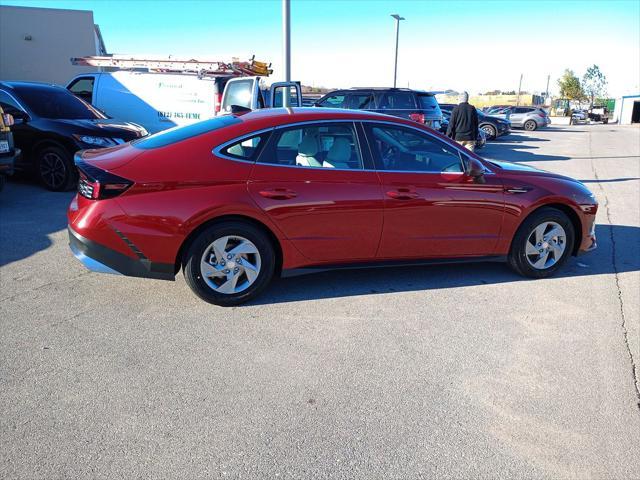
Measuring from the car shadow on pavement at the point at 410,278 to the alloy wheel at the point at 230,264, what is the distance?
255 millimetres

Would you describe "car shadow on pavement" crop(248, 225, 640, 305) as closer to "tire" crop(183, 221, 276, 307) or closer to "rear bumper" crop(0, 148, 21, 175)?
"tire" crop(183, 221, 276, 307)

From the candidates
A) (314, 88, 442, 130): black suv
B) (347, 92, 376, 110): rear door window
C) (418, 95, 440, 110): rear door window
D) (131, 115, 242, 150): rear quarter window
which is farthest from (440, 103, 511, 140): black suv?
(131, 115, 242, 150): rear quarter window

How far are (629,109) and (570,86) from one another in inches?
884

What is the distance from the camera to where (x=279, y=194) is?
405 cm

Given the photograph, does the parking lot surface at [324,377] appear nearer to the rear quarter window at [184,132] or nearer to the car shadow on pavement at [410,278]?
the car shadow on pavement at [410,278]

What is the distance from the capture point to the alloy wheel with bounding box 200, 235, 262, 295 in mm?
4000

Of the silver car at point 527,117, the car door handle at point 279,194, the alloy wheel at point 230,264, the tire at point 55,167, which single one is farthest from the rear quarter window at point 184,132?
the silver car at point 527,117

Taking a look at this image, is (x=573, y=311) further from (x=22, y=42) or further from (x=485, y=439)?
(x=22, y=42)

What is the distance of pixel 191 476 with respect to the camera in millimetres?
2328

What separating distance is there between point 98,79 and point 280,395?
10.4m

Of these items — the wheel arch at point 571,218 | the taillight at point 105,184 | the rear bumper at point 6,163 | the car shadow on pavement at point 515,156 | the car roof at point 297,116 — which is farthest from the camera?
the car shadow on pavement at point 515,156

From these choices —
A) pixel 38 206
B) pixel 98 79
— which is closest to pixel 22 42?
pixel 98 79

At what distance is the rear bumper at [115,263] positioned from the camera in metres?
3.89

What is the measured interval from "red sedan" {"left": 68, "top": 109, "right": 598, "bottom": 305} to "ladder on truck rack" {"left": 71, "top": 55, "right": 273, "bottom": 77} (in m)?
7.86
